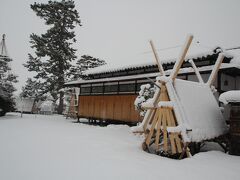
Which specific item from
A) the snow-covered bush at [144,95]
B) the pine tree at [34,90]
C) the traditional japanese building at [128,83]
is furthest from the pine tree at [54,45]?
the snow-covered bush at [144,95]

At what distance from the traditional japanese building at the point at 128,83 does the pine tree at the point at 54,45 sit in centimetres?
808

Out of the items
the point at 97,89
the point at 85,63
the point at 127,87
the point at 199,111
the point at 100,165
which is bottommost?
the point at 100,165

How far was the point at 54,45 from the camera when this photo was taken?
85.4 ft

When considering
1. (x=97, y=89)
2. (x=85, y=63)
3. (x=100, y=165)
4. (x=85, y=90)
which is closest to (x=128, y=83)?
(x=97, y=89)

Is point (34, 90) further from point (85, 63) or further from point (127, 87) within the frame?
point (127, 87)

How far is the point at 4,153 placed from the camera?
5867mm

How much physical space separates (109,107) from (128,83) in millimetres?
2352

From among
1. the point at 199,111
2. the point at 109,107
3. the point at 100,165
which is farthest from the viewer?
the point at 109,107

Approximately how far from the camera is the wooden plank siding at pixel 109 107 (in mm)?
13716

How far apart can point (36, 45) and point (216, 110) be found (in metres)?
22.8

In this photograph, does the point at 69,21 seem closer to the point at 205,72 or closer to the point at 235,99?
the point at 205,72

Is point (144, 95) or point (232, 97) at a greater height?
point (144, 95)

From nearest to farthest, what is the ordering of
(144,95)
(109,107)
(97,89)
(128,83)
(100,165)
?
(100,165)
(144,95)
(128,83)
(109,107)
(97,89)

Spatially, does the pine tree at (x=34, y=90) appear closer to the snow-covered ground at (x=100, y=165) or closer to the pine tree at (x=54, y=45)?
the pine tree at (x=54, y=45)
